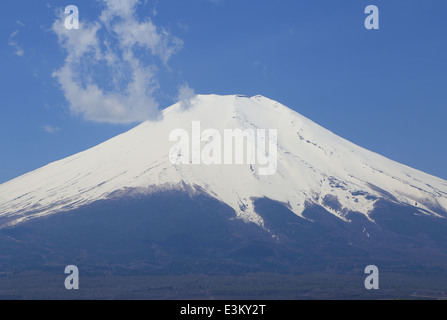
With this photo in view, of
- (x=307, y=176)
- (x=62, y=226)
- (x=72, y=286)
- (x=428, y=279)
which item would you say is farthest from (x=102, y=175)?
(x=428, y=279)

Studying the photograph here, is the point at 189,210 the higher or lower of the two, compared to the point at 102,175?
lower
